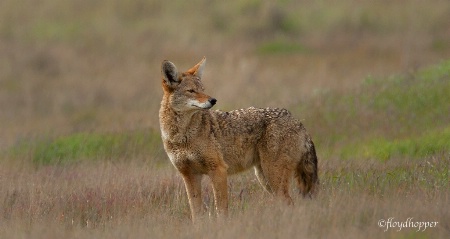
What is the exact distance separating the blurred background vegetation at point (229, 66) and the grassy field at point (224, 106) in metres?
0.06

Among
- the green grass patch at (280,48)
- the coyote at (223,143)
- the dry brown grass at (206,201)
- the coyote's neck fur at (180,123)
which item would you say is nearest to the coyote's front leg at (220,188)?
the coyote at (223,143)

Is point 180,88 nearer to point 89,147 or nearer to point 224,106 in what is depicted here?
point 89,147

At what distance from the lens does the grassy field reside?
9227mm

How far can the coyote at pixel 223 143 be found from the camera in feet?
33.0

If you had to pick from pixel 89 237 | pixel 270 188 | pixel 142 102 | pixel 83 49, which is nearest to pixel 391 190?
pixel 270 188

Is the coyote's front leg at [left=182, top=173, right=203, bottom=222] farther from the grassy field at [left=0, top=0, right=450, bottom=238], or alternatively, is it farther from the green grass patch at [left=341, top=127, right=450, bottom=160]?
the green grass patch at [left=341, top=127, right=450, bottom=160]

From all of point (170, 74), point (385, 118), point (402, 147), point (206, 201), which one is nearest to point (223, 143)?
point (170, 74)

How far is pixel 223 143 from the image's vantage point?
10.4m

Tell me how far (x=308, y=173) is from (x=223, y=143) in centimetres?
104

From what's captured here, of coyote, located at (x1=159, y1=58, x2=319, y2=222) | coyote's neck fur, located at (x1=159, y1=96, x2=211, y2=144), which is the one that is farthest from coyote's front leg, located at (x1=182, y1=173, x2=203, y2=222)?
coyote's neck fur, located at (x1=159, y1=96, x2=211, y2=144)

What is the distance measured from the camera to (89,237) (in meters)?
8.62

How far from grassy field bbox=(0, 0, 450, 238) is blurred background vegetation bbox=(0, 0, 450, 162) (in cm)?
6

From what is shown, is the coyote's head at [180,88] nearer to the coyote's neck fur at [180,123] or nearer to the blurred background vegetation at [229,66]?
the coyote's neck fur at [180,123]

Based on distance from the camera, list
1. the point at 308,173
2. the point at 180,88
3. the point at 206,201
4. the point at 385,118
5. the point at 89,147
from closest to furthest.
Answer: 1. the point at 180,88
2. the point at 308,173
3. the point at 206,201
4. the point at 89,147
5. the point at 385,118
